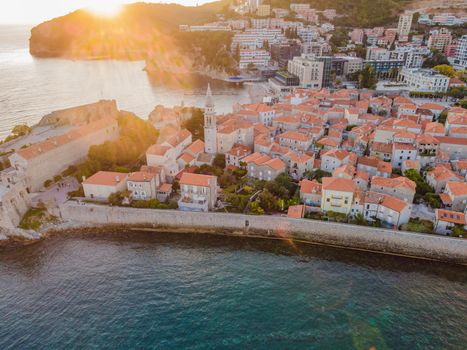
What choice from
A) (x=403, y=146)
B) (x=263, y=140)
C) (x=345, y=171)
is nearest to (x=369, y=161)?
(x=403, y=146)

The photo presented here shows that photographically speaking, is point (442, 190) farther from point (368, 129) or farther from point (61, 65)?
point (61, 65)

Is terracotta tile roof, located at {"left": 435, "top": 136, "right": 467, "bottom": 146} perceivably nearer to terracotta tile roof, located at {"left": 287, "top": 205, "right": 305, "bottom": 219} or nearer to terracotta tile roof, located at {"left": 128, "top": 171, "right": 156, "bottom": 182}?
terracotta tile roof, located at {"left": 287, "top": 205, "right": 305, "bottom": 219}

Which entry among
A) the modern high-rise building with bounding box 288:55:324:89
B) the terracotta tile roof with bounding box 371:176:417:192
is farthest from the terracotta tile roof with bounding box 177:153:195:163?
the modern high-rise building with bounding box 288:55:324:89

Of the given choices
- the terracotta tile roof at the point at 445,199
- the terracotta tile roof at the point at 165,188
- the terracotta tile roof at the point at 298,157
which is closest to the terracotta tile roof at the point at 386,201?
the terracotta tile roof at the point at 445,199

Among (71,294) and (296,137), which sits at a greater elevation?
(296,137)

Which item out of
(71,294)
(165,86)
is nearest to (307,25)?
(165,86)

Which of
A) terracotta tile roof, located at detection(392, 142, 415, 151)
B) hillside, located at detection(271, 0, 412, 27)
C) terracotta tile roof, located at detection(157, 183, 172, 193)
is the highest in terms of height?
hillside, located at detection(271, 0, 412, 27)
